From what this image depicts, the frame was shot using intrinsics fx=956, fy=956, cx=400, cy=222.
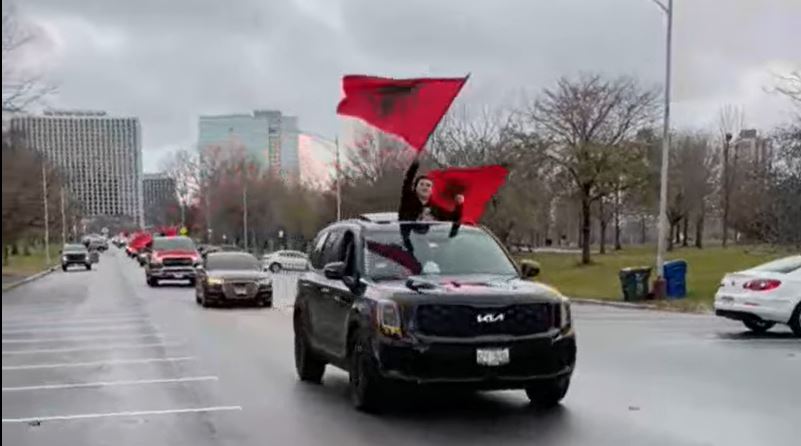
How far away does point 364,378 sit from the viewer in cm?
852

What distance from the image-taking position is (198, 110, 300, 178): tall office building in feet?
113

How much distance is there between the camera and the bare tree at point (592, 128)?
46812mm

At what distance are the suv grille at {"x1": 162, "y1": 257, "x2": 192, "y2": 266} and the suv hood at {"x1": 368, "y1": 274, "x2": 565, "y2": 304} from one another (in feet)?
91.4

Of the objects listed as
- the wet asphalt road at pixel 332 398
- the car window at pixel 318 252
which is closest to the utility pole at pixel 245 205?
the wet asphalt road at pixel 332 398

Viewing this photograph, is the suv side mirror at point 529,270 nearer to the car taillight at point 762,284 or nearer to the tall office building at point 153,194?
the tall office building at point 153,194

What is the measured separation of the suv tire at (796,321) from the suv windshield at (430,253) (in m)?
8.24

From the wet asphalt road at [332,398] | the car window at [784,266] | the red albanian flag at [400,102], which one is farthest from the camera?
the car window at [784,266]

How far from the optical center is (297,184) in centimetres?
4731

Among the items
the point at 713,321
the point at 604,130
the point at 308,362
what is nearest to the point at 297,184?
the point at 604,130

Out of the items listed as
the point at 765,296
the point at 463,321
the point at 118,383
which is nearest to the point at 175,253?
the point at 765,296

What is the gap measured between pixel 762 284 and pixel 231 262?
14815 millimetres

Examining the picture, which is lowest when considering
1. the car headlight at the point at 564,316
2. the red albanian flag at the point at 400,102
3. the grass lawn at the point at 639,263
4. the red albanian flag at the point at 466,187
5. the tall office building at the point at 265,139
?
the grass lawn at the point at 639,263

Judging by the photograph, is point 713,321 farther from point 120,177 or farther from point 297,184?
point 297,184

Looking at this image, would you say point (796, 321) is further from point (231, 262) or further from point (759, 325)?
point (231, 262)
